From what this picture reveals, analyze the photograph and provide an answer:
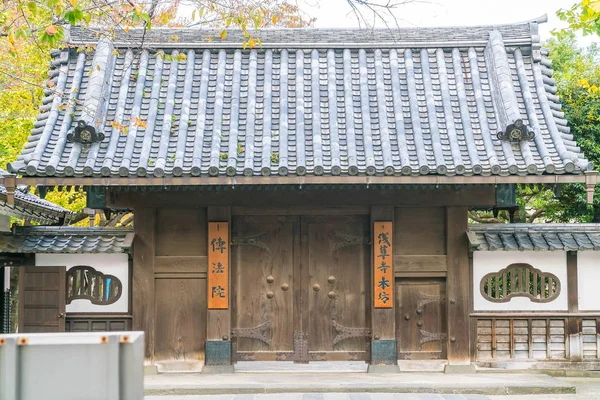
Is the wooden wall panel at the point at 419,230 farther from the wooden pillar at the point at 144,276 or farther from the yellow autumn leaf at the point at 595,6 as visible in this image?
the yellow autumn leaf at the point at 595,6

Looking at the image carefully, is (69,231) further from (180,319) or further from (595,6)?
(595,6)

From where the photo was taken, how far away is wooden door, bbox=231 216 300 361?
43.5ft

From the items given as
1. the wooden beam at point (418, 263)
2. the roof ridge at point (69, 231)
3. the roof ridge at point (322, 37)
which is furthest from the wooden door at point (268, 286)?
the roof ridge at point (322, 37)

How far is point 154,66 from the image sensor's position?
47.2 feet

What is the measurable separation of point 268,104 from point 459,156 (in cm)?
348

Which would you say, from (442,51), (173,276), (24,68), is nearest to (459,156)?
(442,51)

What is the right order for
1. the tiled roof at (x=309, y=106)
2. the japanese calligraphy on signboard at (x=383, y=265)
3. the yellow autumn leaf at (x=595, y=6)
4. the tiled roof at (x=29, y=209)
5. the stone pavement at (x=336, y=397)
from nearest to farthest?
the yellow autumn leaf at (x=595, y=6) → the stone pavement at (x=336, y=397) → the tiled roof at (x=309, y=106) → the japanese calligraphy on signboard at (x=383, y=265) → the tiled roof at (x=29, y=209)

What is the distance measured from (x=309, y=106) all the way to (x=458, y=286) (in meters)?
4.00

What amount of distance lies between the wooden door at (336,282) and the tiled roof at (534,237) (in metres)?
1.93

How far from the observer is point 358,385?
1159 centimetres

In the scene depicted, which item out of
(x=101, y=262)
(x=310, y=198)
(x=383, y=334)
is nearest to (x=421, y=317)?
(x=383, y=334)

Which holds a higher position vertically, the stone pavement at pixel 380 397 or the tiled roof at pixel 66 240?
the tiled roof at pixel 66 240

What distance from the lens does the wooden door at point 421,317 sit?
13.2 metres

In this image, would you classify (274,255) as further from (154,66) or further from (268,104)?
(154,66)
